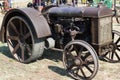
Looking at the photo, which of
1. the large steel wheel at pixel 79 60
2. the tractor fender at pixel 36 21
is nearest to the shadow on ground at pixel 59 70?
the large steel wheel at pixel 79 60

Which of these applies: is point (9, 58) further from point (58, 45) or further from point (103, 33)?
point (103, 33)

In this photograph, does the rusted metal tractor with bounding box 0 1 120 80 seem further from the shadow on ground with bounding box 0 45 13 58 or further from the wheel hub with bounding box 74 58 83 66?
the shadow on ground with bounding box 0 45 13 58

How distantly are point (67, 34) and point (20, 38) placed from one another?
1247mm

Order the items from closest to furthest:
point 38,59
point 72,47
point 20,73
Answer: point 72,47
point 20,73
point 38,59

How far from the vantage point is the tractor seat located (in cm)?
599

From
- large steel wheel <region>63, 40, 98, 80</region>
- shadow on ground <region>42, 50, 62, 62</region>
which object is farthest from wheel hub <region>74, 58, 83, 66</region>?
shadow on ground <region>42, 50, 62, 62</region>

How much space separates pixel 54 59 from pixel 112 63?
1.48 meters

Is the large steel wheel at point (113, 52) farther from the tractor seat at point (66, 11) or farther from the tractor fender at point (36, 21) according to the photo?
the tractor fender at point (36, 21)

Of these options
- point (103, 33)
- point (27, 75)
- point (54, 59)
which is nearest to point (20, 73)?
point (27, 75)

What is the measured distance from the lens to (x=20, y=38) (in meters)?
6.86

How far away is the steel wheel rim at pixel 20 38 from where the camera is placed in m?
6.68

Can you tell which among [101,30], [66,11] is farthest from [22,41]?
[101,30]

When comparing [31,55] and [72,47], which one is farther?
[31,55]

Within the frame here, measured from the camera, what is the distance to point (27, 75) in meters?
6.03
